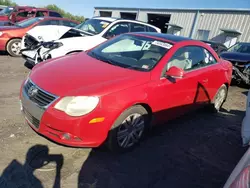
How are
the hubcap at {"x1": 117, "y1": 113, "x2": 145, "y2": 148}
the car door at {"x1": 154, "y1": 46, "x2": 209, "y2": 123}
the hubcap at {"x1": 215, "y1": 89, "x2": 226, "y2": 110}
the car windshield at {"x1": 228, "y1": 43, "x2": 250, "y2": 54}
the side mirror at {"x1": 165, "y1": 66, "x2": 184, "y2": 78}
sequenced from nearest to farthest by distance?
the hubcap at {"x1": 117, "y1": 113, "x2": 145, "y2": 148} < the side mirror at {"x1": 165, "y1": 66, "x2": 184, "y2": 78} < the car door at {"x1": 154, "y1": 46, "x2": 209, "y2": 123} < the hubcap at {"x1": 215, "y1": 89, "x2": 226, "y2": 110} < the car windshield at {"x1": 228, "y1": 43, "x2": 250, "y2": 54}

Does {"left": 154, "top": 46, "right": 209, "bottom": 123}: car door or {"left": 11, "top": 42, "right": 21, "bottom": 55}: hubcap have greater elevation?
{"left": 154, "top": 46, "right": 209, "bottom": 123}: car door

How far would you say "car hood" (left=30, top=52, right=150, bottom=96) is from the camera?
8.92ft

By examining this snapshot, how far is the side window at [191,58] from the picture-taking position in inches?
143

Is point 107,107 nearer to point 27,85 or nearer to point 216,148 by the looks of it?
point 27,85

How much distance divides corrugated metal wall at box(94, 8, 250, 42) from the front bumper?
18.2m

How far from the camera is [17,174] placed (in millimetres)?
2510

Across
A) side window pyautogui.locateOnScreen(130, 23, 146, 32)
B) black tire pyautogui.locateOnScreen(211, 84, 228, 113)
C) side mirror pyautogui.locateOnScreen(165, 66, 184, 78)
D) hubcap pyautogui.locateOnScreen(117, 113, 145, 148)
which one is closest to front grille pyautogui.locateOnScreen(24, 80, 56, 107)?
hubcap pyautogui.locateOnScreen(117, 113, 145, 148)

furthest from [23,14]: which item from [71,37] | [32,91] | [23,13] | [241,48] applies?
[32,91]

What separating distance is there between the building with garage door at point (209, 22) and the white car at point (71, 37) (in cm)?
1317

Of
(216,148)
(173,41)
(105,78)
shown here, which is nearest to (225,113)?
(216,148)

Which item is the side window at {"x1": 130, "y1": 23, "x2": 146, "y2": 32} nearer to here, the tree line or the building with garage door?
the building with garage door

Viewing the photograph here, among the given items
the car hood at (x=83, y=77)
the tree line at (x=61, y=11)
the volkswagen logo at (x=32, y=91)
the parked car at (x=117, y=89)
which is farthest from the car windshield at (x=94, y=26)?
the tree line at (x=61, y=11)

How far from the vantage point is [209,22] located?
2072cm

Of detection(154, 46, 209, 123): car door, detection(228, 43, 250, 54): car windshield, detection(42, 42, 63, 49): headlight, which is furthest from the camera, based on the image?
detection(228, 43, 250, 54): car windshield
